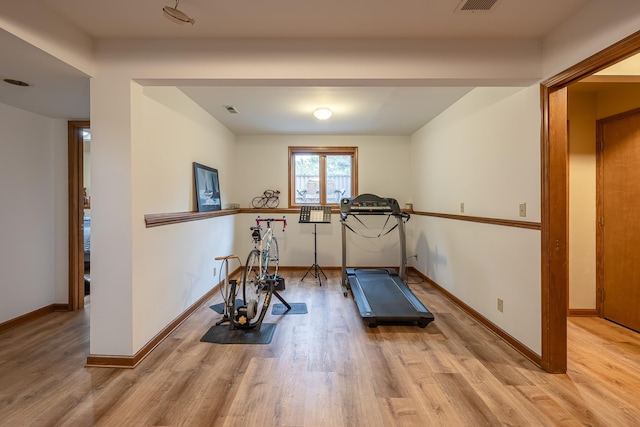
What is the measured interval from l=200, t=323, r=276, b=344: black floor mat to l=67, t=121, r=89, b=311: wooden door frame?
6.49ft

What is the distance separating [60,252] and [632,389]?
5.53m

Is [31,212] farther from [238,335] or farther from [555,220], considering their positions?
[555,220]

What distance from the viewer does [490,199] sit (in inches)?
119

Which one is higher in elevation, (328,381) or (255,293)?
(255,293)

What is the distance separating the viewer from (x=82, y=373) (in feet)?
7.46

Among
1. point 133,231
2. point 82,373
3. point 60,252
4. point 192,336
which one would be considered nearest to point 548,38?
point 133,231

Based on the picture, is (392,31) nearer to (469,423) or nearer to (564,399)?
(469,423)

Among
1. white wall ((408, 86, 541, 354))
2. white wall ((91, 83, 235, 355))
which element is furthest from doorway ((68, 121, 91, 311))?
white wall ((408, 86, 541, 354))

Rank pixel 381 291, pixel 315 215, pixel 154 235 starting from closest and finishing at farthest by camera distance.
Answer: pixel 154 235, pixel 381 291, pixel 315 215

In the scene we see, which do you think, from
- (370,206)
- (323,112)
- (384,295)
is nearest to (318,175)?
(370,206)

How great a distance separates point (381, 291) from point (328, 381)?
1.97 metres

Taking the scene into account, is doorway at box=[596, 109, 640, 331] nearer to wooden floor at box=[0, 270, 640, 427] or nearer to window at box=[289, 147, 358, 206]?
wooden floor at box=[0, 270, 640, 427]

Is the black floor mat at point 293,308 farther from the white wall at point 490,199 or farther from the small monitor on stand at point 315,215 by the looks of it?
the white wall at point 490,199

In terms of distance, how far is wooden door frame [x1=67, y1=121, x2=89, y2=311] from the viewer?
3600 mm
